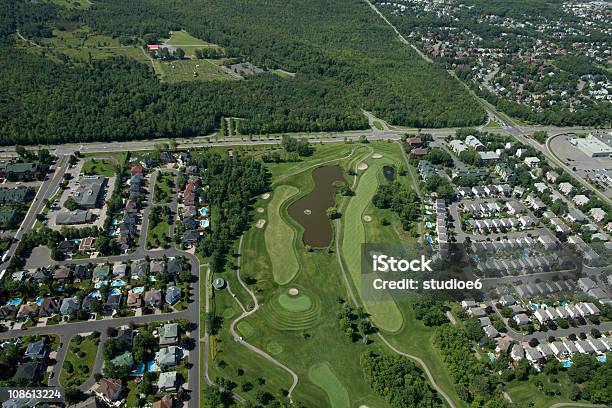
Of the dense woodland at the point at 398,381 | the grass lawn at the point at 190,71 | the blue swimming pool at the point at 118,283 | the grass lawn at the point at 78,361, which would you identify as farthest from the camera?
the grass lawn at the point at 190,71

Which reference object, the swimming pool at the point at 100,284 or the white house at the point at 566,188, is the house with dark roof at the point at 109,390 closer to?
the swimming pool at the point at 100,284

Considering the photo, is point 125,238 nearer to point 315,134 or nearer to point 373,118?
point 315,134

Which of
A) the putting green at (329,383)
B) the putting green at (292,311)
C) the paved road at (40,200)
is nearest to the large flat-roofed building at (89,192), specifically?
the paved road at (40,200)

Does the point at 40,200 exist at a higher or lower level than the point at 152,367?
higher

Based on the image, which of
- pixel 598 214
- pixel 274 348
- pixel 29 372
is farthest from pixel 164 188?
pixel 598 214

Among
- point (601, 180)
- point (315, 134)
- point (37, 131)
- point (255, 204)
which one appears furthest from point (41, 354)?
point (601, 180)

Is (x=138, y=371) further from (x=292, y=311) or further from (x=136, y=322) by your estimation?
(x=292, y=311)
